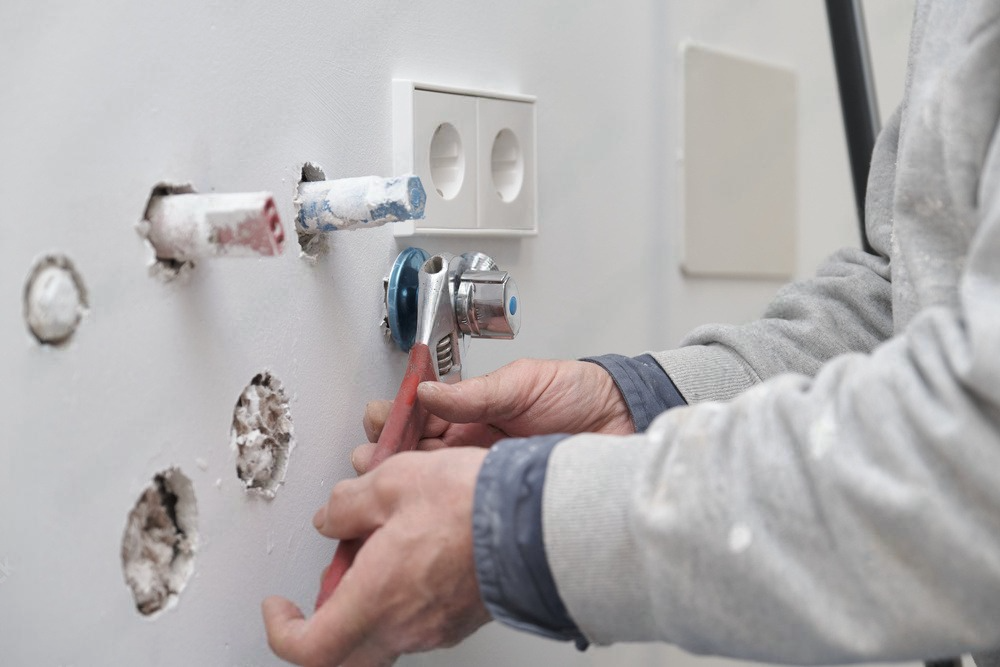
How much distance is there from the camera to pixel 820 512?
1.18ft

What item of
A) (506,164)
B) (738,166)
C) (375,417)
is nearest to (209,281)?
(375,417)

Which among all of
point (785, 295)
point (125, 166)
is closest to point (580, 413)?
point (785, 295)

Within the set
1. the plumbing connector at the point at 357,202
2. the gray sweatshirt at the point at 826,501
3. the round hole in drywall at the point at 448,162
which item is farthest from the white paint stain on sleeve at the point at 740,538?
the round hole in drywall at the point at 448,162

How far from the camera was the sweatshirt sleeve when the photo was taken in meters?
0.34

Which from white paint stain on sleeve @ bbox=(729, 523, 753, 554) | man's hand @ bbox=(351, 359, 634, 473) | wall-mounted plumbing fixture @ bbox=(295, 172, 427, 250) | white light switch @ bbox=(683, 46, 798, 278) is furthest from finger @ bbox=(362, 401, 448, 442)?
white light switch @ bbox=(683, 46, 798, 278)

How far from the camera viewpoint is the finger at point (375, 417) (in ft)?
1.81

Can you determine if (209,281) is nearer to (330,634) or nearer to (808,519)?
(330,634)

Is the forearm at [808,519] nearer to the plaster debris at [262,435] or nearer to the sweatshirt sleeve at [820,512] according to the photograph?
the sweatshirt sleeve at [820,512]

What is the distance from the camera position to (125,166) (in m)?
0.41

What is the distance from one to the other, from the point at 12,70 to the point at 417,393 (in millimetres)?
256

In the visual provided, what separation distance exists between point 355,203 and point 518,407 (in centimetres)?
18

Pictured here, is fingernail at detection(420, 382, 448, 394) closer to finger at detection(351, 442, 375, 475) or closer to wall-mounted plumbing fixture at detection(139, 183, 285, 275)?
finger at detection(351, 442, 375, 475)

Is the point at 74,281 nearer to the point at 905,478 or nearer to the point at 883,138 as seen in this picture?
the point at 905,478

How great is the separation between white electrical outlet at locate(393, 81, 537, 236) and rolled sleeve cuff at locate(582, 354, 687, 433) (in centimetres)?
12
